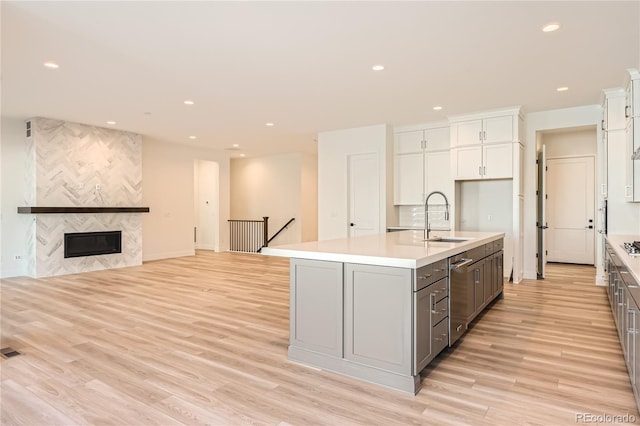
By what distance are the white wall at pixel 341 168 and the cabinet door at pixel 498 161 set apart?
1792mm

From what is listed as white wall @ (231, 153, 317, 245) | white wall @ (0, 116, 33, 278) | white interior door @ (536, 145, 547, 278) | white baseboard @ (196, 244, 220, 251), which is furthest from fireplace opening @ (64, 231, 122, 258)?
white interior door @ (536, 145, 547, 278)

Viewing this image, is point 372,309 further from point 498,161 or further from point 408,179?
point 408,179

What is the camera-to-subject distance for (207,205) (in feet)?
36.7

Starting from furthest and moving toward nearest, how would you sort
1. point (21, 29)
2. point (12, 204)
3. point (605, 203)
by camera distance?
point (12, 204) → point (605, 203) → point (21, 29)

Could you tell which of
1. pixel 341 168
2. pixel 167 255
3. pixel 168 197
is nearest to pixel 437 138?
pixel 341 168

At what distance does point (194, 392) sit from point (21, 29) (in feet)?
11.1

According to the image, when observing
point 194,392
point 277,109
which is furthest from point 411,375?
point 277,109

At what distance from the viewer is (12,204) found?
679 centimetres

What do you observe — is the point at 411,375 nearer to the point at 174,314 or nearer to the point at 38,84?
the point at 174,314

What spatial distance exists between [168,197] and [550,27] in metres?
8.25

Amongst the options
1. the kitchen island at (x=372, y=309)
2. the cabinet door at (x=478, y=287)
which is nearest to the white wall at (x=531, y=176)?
the cabinet door at (x=478, y=287)

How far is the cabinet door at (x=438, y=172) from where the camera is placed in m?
7.00

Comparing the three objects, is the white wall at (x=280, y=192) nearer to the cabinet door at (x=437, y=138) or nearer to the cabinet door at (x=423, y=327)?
the cabinet door at (x=437, y=138)

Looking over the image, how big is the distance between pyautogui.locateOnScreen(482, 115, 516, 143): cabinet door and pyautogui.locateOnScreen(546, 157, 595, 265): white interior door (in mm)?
2691
